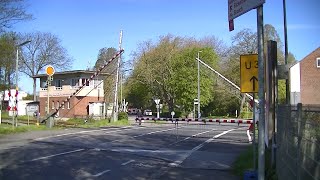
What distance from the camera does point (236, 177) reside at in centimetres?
1148

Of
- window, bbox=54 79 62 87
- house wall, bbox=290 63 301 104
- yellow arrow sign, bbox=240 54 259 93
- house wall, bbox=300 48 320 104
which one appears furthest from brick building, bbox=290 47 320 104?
yellow arrow sign, bbox=240 54 259 93

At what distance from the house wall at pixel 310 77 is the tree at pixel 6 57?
3114 cm

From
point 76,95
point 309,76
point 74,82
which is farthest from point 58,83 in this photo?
point 309,76

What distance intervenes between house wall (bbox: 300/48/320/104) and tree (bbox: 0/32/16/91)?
3114 cm

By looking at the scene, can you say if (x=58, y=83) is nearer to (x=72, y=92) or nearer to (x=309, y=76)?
(x=72, y=92)

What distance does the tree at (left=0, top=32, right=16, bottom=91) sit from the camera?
1718 inches

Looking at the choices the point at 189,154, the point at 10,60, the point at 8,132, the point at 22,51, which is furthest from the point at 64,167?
the point at 22,51

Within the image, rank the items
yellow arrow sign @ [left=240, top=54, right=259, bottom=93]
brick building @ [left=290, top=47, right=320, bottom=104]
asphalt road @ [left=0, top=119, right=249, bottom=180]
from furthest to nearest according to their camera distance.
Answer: brick building @ [left=290, top=47, right=320, bottom=104] < asphalt road @ [left=0, top=119, right=249, bottom=180] < yellow arrow sign @ [left=240, top=54, right=259, bottom=93]

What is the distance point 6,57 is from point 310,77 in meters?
36.0

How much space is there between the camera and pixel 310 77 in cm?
5109

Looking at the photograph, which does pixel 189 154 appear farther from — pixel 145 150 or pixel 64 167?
pixel 64 167

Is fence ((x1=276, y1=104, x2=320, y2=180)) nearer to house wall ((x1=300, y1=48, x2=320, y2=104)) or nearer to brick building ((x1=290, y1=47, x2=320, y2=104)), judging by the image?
house wall ((x1=300, y1=48, x2=320, y2=104))

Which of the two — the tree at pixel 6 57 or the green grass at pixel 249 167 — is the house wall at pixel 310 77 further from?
the green grass at pixel 249 167

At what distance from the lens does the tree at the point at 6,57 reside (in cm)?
4363
